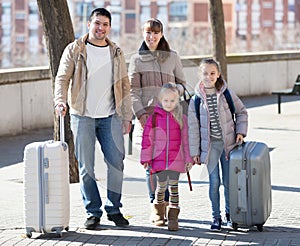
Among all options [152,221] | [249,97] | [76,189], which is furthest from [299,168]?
[249,97]

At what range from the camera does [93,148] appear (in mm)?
8383

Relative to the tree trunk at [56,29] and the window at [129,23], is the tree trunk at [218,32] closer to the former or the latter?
the tree trunk at [56,29]

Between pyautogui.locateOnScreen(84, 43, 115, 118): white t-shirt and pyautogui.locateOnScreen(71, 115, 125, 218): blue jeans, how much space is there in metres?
0.08

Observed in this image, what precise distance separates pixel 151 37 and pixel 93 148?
42.3 inches

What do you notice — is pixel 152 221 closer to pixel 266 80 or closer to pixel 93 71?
pixel 93 71

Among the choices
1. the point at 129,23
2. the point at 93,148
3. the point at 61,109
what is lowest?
the point at 129,23

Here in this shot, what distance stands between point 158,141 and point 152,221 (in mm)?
760

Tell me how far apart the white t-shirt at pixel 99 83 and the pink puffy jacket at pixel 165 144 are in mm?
420

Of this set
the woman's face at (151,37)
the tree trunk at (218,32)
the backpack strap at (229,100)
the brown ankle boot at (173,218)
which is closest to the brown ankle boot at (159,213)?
the brown ankle boot at (173,218)

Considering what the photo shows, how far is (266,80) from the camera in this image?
23031mm

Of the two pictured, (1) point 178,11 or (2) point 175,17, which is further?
(1) point 178,11

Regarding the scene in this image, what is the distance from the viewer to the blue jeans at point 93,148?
8.31 meters

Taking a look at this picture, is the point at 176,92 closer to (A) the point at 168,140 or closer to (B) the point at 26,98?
(A) the point at 168,140

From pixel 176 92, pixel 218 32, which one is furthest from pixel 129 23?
pixel 176 92
